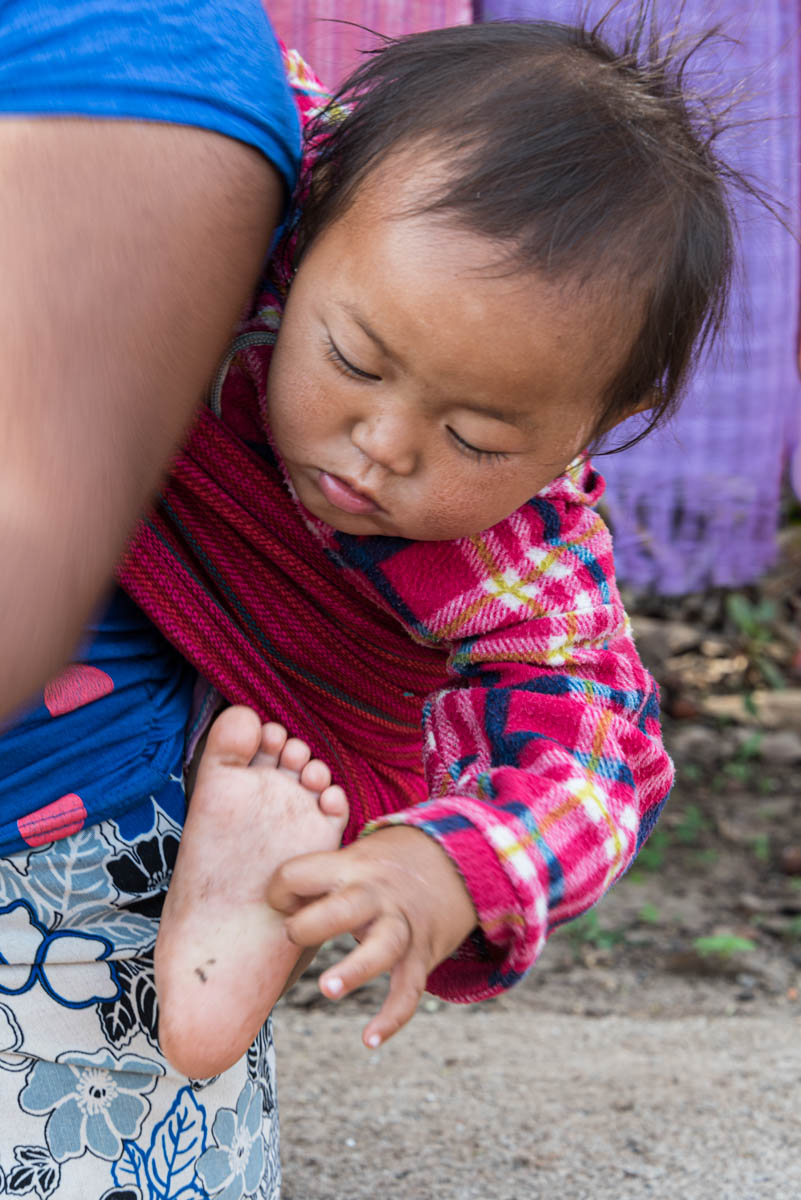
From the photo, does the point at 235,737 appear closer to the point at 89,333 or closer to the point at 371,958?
the point at 371,958

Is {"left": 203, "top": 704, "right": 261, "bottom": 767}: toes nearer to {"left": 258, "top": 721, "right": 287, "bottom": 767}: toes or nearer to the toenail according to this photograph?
{"left": 258, "top": 721, "right": 287, "bottom": 767}: toes

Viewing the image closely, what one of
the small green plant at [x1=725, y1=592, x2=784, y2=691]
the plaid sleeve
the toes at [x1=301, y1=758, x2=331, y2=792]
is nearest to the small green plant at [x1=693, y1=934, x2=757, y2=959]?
the small green plant at [x1=725, y1=592, x2=784, y2=691]

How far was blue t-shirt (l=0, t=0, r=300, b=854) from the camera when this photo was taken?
0.99 metres

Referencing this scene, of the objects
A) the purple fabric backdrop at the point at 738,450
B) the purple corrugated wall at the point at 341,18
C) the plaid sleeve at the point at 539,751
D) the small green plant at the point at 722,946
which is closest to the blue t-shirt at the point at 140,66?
the plaid sleeve at the point at 539,751

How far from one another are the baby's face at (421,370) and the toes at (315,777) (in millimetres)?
279

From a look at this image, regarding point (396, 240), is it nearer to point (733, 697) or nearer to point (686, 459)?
point (686, 459)

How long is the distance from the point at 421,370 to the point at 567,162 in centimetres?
23

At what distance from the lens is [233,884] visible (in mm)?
1344

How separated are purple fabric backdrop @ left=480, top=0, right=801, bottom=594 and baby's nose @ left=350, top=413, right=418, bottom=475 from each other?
8.53 ft

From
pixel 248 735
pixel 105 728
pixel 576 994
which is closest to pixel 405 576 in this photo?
pixel 248 735

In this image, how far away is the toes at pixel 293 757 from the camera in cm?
144

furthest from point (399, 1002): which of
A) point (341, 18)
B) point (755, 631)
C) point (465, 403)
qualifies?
point (755, 631)

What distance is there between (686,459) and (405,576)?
281cm

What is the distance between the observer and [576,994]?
3.03 meters
